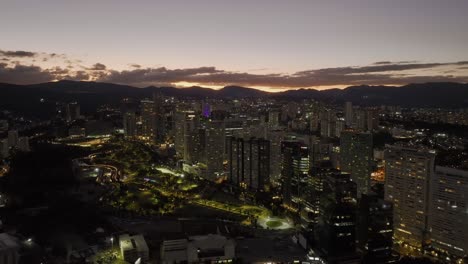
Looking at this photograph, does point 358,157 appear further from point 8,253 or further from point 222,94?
point 222,94

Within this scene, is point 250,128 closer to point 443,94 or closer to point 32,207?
point 32,207

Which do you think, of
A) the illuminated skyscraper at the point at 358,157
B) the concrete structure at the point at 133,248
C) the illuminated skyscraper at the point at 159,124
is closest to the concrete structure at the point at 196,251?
the concrete structure at the point at 133,248

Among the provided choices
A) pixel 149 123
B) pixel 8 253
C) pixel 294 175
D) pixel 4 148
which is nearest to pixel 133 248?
pixel 8 253

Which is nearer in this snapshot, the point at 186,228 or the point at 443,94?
the point at 186,228

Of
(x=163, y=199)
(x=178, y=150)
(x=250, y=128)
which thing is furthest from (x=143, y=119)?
(x=163, y=199)

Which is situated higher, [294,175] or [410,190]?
[410,190]

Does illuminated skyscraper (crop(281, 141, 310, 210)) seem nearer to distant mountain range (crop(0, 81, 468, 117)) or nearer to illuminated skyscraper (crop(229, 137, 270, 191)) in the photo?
illuminated skyscraper (crop(229, 137, 270, 191))

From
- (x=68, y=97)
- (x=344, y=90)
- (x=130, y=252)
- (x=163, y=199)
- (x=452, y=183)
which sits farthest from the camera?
(x=344, y=90)

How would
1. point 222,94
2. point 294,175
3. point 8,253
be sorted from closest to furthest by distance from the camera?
point 8,253 < point 294,175 < point 222,94
